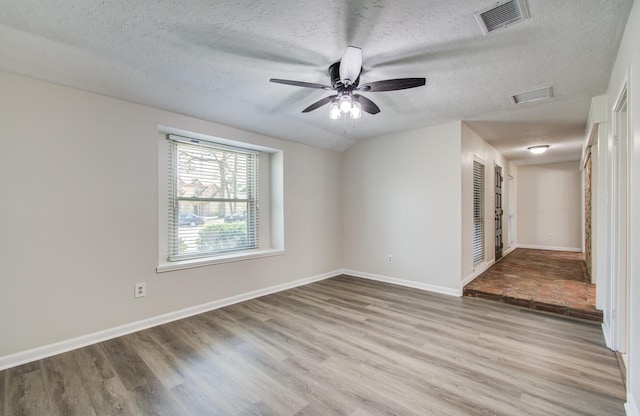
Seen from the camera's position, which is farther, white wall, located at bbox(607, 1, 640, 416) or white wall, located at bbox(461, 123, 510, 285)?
white wall, located at bbox(461, 123, 510, 285)

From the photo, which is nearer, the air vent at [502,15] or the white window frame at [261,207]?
the air vent at [502,15]

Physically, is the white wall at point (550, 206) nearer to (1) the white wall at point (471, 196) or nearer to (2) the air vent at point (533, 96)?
(1) the white wall at point (471, 196)

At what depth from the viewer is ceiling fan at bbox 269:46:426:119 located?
6.70 feet

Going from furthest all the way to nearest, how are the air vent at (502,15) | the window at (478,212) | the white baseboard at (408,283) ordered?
the window at (478,212) < the white baseboard at (408,283) < the air vent at (502,15)

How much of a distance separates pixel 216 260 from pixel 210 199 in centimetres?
83

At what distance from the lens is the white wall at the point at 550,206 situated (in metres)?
7.39

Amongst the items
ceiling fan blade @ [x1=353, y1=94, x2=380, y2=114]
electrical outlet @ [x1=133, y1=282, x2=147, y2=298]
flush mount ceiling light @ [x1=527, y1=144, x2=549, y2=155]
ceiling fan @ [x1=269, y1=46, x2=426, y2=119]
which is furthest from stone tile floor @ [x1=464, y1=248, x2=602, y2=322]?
electrical outlet @ [x1=133, y1=282, x2=147, y2=298]

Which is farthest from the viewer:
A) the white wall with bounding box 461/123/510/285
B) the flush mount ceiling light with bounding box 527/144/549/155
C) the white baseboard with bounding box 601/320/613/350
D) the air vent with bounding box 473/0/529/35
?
the flush mount ceiling light with bounding box 527/144/549/155

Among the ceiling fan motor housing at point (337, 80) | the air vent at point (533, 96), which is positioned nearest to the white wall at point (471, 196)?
the air vent at point (533, 96)

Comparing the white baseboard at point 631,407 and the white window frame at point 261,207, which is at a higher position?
the white window frame at point 261,207

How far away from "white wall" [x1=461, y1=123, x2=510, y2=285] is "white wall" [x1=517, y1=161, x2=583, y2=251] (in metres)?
2.13

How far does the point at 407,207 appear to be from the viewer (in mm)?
4535

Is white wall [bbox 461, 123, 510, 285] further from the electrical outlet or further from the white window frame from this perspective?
the electrical outlet

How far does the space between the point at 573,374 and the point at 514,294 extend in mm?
1692
